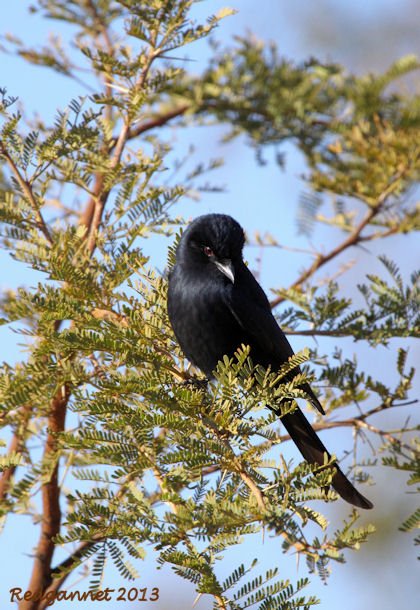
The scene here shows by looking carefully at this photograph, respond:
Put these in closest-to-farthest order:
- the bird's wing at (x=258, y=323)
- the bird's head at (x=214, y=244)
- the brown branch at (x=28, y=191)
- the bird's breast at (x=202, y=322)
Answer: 1. the brown branch at (x=28, y=191)
2. the bird's breast at (x=202, y=322)
3. the bird's wing at (x=258, y=323)
4. the bird's head at (x=214, y=244)

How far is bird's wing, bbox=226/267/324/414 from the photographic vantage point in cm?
395

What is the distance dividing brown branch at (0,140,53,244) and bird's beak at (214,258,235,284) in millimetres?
1054

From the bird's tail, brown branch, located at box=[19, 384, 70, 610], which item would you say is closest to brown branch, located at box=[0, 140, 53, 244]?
brown branch, located at box=[19, 384, 70, 610]

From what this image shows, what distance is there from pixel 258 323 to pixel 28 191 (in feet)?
4.28

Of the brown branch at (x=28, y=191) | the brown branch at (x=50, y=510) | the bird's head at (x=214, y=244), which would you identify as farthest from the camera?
the bird's head at (x=214, y=244)

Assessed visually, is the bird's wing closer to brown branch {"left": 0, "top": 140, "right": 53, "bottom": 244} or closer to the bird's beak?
the bird's beak

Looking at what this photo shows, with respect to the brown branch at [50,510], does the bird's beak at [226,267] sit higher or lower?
higher

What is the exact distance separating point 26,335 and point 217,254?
4.33ft

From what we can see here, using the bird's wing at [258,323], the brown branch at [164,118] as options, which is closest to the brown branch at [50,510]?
the bird's wing at [258,323]

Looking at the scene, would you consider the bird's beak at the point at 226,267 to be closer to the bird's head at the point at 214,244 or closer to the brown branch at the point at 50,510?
the bird's head at the point at 214,244

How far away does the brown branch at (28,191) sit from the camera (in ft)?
10.5

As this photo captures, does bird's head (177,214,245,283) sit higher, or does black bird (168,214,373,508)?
bird's head (177,214,245,283)

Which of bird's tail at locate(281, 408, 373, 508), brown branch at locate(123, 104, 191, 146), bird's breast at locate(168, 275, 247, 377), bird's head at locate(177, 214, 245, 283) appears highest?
brown branch at locate(123, 104, 191, 146)

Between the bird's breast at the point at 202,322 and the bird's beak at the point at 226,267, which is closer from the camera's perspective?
the bird's breast at the point at 202,322
